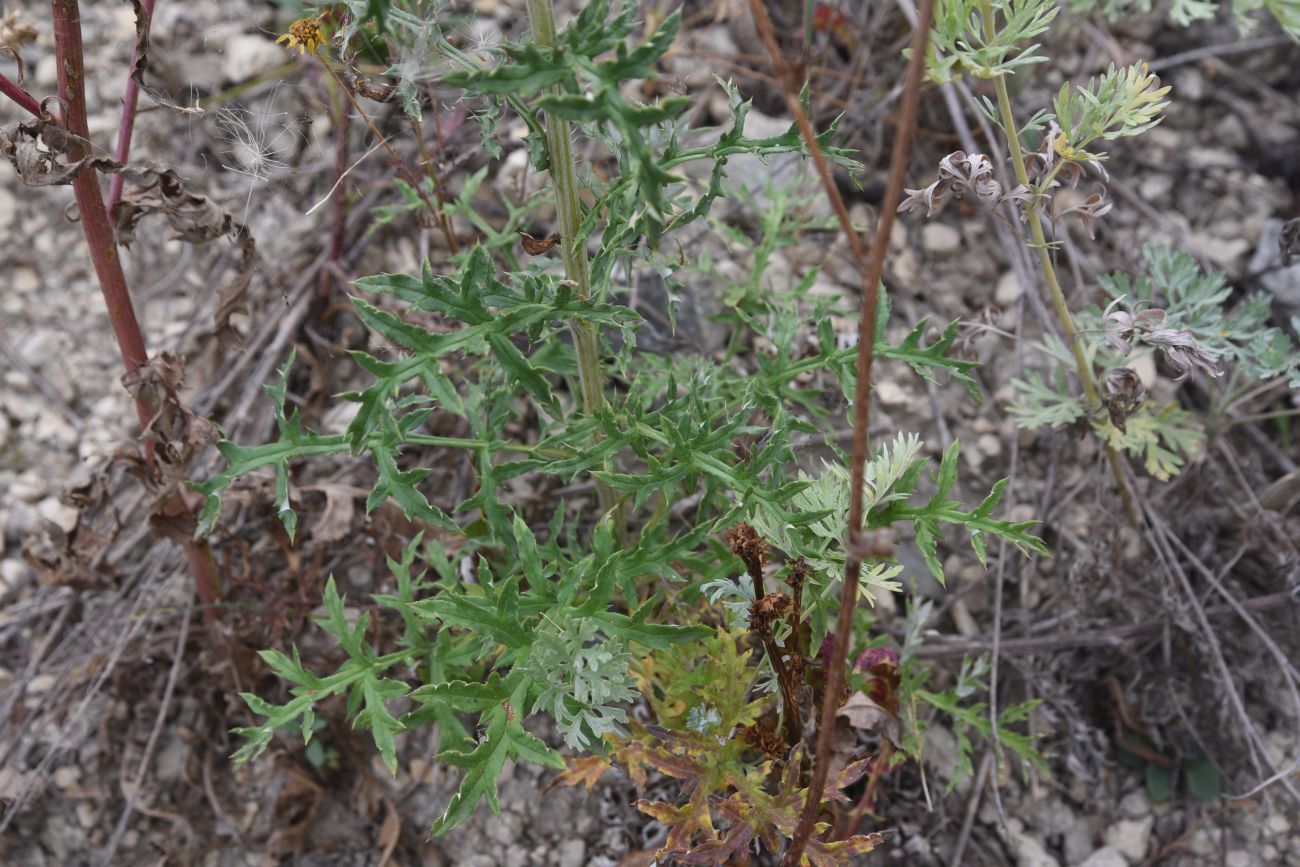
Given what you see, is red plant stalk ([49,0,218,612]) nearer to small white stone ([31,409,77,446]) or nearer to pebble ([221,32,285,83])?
small white stone ([31,409,77,446])

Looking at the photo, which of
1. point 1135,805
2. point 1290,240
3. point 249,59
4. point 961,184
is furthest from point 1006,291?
point 249,59

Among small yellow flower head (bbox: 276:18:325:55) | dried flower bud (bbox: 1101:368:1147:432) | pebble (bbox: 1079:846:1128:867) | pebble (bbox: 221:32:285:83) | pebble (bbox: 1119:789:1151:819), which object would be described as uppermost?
small yellow flower head (bbox: 276:18:325:55)

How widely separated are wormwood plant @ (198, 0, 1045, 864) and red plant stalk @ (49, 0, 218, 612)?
0.40m

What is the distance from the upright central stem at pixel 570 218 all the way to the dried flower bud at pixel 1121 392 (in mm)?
1073

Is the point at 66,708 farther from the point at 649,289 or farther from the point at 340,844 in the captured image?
the point at 649,289

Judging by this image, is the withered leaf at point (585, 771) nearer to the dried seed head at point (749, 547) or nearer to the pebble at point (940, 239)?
the dried seed head at point (749, 547)

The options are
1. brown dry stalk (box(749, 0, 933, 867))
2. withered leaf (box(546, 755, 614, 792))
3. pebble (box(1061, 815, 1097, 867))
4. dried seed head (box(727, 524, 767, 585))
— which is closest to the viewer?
brown dry stalk (box(749, 0, 933, 867))

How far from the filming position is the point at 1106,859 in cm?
257

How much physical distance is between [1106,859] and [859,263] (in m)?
1.79

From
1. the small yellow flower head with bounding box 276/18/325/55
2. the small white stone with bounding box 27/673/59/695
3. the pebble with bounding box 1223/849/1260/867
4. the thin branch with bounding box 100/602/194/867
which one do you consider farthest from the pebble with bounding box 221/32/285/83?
the pebble with bounding box 1223/849/1260/867

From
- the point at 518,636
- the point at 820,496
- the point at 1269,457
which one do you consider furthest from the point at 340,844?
the point at 1269,457

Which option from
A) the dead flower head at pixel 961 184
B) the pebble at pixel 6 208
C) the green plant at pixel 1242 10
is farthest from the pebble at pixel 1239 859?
the pebble at pixel 6 208

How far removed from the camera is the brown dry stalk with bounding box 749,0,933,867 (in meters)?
1.37

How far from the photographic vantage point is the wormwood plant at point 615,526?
69.6 inches
